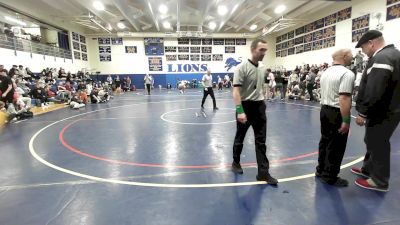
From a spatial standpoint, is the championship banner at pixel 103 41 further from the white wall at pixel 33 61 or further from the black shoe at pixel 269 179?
the black shoe at pixel 269 179

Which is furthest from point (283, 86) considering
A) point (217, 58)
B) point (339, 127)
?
point (217, 58)

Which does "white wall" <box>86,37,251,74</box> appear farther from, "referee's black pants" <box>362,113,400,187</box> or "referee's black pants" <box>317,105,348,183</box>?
"referee's black pants" <box>362,113,400,187</box>

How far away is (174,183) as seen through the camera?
387 cm

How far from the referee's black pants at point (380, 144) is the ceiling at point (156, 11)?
15663 mm

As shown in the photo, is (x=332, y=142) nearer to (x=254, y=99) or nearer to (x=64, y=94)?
(x=254, y=99)

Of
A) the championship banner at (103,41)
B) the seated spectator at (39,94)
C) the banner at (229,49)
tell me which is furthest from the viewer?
the banner at (229,49)

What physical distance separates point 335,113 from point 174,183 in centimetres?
256

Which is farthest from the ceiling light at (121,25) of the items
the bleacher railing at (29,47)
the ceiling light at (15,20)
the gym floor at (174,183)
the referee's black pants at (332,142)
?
the referee's black pants at (332,142)

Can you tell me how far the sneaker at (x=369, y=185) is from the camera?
3407 mm

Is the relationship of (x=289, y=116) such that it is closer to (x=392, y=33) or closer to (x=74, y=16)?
(x=392, y=33)

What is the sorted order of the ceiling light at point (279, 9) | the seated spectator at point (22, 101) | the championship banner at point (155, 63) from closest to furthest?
1. the seated spectator at point (22, 101)
2. the ceiling light at point (279, 9)
3. the championship banner at point (155, 63)

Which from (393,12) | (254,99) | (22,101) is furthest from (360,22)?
(22,101)

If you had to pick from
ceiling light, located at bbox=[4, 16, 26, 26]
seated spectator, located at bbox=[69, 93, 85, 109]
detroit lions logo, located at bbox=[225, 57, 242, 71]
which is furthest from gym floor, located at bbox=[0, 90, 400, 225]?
detroit lions logo, located at bbox=[225, 57, 242, 71]

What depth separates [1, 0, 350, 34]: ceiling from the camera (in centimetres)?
1766
